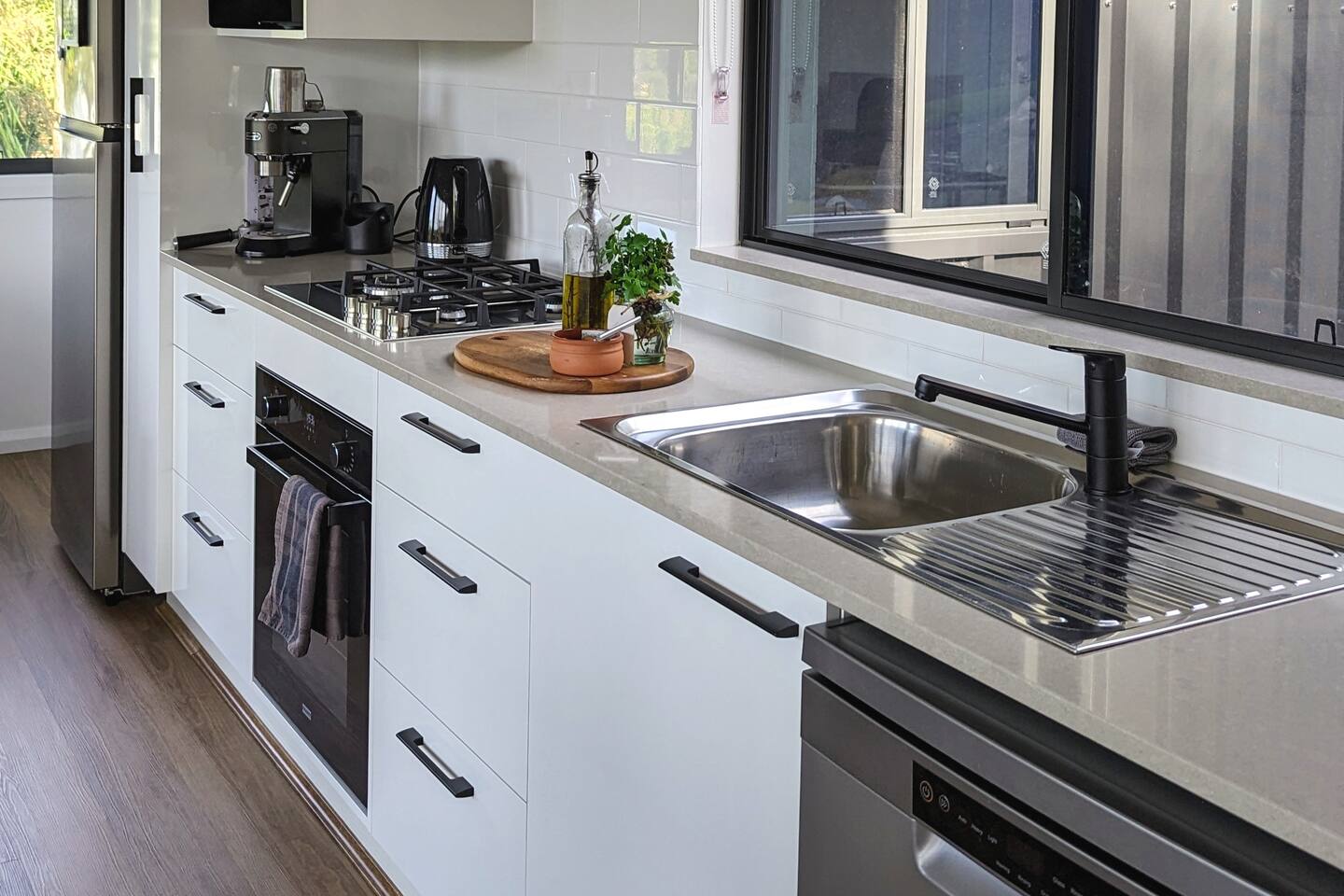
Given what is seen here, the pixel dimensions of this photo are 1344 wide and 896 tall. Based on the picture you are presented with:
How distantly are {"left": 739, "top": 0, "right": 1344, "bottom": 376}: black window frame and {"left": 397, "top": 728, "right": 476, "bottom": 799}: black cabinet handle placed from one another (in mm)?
1079

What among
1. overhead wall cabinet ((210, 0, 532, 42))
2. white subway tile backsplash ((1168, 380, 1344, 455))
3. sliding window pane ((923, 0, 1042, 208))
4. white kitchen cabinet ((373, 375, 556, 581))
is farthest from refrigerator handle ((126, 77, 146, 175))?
white subway tile backsplash ((1168, 380, 1344, 455))

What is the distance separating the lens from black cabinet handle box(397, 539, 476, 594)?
2.16 metres

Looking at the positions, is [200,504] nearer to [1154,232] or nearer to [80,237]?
[80,237]

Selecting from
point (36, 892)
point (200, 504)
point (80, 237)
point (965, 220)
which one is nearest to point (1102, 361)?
point (965, 220)

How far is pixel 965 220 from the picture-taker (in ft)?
8.51

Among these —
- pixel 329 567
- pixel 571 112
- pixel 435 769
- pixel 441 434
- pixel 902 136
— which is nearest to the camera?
pixel 441 434

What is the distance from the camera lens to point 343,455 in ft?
8.41

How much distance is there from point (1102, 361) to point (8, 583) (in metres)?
3.30

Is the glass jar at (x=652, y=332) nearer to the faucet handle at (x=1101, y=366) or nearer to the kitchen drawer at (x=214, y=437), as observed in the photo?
the faucet handle at (x=1101, y=366)

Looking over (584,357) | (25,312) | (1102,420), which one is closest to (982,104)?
(584,357)

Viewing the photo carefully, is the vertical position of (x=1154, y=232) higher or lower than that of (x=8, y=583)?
higher

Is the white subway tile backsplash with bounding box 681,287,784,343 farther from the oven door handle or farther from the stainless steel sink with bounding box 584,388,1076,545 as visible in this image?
the oven door handle

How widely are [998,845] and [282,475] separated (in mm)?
1878

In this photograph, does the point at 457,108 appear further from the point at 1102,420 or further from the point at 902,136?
the point at 1102,420
